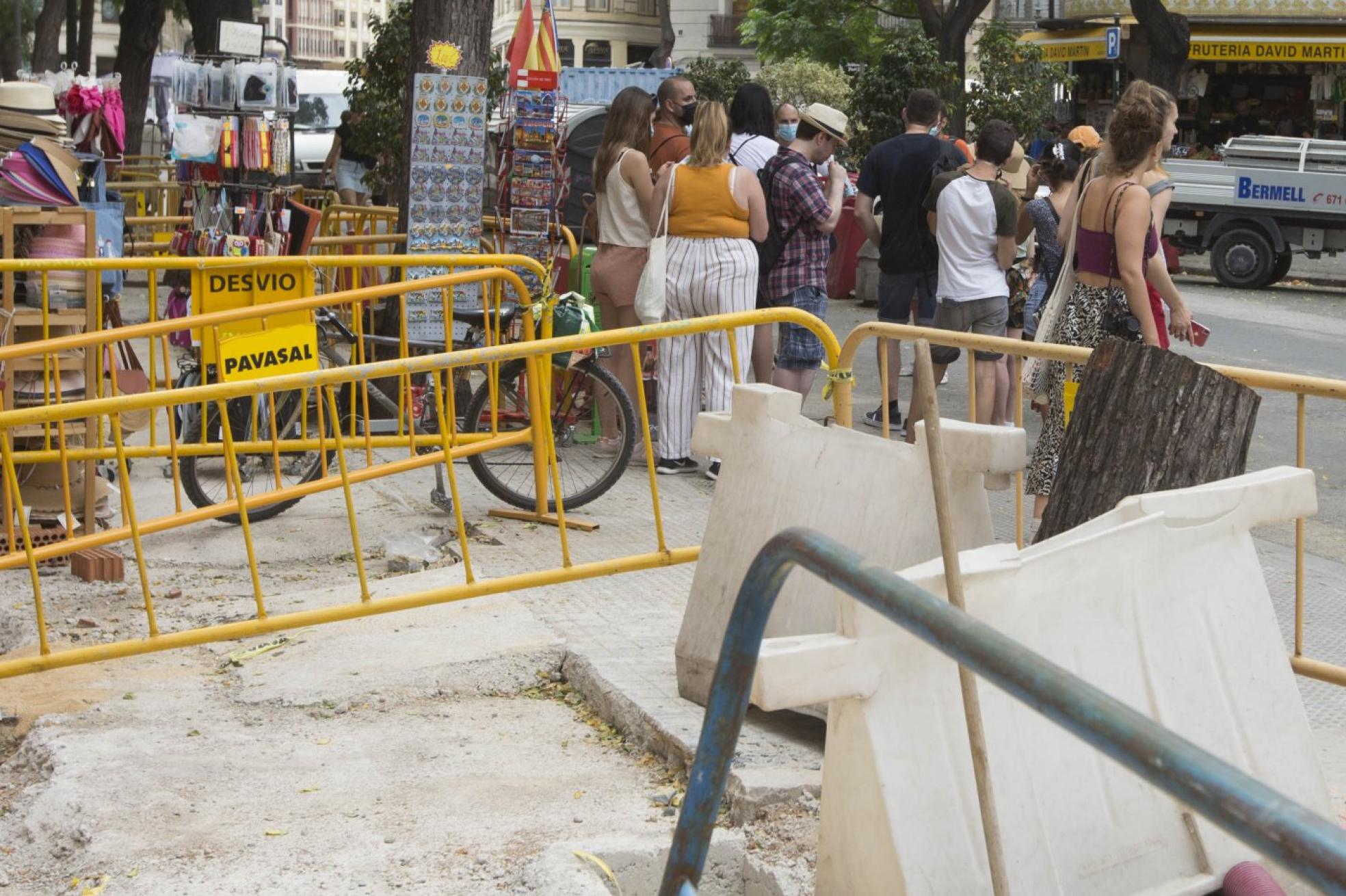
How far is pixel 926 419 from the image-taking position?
2951mm

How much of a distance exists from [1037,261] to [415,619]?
487 cm

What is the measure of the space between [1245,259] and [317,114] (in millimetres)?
18583

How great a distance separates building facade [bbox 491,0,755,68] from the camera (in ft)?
241

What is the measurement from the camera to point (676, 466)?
324 inches

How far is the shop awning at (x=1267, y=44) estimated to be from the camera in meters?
31.7

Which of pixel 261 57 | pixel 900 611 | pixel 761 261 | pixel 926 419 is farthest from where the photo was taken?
pixel 261 57

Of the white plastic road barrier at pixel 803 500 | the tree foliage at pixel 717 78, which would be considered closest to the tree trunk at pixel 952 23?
the tree foliage at pixel 717 78

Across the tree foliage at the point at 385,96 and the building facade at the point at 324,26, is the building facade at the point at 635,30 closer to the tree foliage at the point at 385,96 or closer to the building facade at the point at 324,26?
the tree foliage at the point at 385,96

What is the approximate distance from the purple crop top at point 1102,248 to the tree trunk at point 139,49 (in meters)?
21.1

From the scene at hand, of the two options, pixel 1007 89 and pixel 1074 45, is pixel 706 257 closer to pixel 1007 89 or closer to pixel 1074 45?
pixel 1007 89

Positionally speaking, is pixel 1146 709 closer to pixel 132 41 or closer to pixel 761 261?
pixel 761 261

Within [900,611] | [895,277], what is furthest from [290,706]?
[895,277]

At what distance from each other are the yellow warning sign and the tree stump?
113 inches

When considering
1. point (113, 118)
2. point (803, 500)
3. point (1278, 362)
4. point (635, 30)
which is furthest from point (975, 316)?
point (635, 30)
